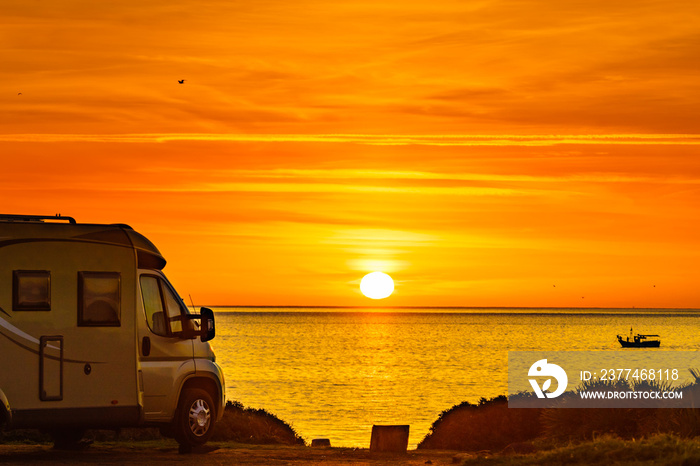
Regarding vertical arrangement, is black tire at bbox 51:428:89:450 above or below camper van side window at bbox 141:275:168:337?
below

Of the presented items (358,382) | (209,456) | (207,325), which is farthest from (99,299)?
(358,382)

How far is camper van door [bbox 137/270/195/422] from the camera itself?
707 inches

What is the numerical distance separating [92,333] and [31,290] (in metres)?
1.31

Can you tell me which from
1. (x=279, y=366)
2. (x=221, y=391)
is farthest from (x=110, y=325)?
(x=279, y=366)

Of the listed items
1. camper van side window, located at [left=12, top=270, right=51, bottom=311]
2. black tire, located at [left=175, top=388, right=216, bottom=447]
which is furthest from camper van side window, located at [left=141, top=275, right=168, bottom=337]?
camper van side window, located at [left=12, top=270, right=51, bottom=311]

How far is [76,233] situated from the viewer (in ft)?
56.5

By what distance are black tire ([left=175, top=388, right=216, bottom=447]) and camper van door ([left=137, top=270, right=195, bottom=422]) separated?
0.90ft

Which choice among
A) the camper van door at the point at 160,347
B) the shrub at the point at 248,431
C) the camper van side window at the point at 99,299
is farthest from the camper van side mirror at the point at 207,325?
the shrub at the point at 248,431

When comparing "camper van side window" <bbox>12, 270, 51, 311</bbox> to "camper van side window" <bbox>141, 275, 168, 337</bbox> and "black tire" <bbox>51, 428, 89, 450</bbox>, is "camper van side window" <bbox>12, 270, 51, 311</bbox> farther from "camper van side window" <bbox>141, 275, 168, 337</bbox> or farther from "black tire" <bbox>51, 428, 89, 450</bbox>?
"black tire" <bbox>51, 428, 89, 450</bbox>

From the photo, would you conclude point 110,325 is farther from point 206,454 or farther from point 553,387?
point 553,387

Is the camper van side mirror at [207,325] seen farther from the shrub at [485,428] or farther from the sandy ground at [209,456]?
the shrub at [485,428]

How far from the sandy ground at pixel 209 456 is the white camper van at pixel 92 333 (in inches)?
26.2

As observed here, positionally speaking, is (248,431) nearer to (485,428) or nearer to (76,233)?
(485,428)

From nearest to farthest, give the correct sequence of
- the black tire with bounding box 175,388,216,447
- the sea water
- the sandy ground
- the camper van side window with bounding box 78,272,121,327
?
the camper van side window with bounding box 78,272,121,327
the sandy ground
the black tire with bounding box 175,388,216,447
the sea water
